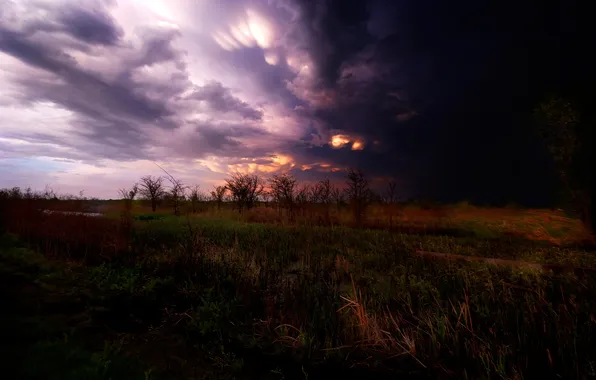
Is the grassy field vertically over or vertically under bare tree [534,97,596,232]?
under

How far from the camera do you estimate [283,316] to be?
518 centimetres

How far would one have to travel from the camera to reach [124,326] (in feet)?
17.0

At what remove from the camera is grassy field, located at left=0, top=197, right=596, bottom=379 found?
3.87 m

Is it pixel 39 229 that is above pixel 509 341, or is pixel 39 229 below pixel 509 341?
above

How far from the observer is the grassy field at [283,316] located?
3867 millimetres

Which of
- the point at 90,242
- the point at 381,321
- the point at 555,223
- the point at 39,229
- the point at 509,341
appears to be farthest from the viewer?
the point at 555,223

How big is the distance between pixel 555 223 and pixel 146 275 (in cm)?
2298

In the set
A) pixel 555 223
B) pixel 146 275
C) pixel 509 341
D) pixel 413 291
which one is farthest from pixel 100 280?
pixel 555 223

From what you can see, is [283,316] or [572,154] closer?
[283,316]

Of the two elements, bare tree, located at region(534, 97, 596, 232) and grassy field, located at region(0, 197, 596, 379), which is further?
bare tree, located at region(534, 97, 596, 232)

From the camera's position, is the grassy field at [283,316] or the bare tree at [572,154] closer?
the grassy field at [283,316]

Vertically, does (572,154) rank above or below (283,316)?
above

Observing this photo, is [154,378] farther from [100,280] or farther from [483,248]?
[483,248]

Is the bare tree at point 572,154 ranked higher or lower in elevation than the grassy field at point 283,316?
higher
